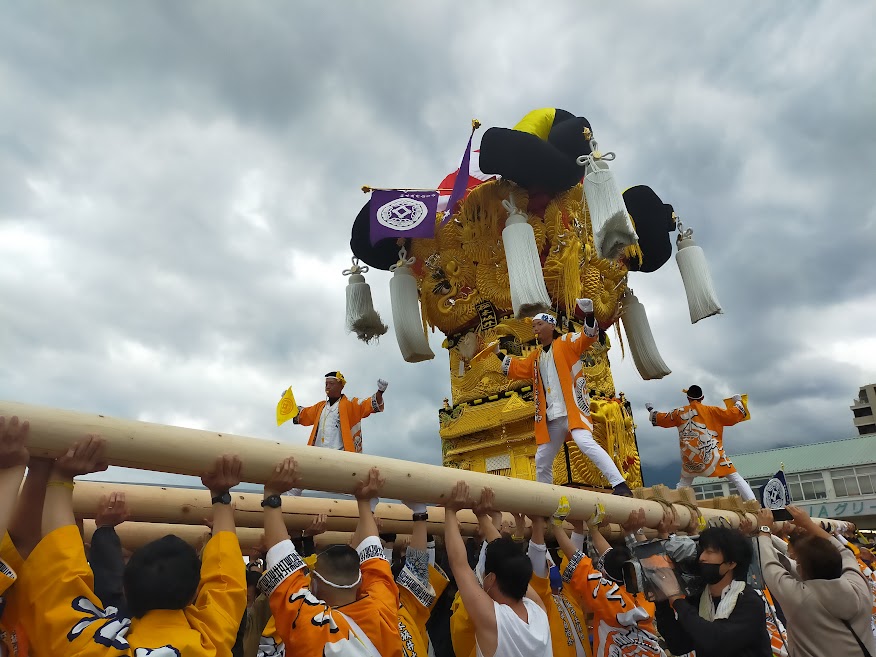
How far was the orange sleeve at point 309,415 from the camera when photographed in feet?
21.0

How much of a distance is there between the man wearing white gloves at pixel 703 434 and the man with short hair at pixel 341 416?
363 centimetres

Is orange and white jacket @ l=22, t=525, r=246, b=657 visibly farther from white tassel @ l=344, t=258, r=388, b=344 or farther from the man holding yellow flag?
white tassel @ l=344, t=258, r=388, b=344

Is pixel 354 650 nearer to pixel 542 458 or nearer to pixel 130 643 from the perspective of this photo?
pixel 130 643

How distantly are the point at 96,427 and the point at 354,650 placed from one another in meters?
0.99

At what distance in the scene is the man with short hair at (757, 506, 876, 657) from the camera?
2639 millimetres

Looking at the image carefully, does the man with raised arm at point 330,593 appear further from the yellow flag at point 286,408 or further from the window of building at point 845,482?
the window of building at point 845,482

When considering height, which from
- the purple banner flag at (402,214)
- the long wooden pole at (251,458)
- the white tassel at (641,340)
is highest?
the purple banner flag at (402,214)

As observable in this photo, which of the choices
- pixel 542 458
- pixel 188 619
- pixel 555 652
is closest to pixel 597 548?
pixel 555 652

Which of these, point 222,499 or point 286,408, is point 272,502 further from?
point 286,408

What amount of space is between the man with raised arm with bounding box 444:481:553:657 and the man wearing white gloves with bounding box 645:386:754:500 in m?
5.10

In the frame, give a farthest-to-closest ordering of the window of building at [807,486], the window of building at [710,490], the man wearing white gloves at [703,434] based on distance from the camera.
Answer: the window of building at [807,486]
the window of building at [710,490]
the man wearing white gloves at [703,434]

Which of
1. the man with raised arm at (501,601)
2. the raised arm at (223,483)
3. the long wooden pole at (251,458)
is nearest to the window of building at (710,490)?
the long wooden pole at (251,458)

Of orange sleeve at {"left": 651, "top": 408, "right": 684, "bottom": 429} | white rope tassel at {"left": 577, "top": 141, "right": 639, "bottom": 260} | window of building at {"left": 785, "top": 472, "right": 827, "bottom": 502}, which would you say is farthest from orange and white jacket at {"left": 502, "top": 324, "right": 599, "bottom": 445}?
window of building at {"left": 785, "top": 472, "right": 827, "bottom": 502}

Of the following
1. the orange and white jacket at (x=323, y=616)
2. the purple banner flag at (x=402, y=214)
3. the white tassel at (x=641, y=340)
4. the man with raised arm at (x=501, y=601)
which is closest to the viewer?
the orange and white jacket at (x=323, y=616)
